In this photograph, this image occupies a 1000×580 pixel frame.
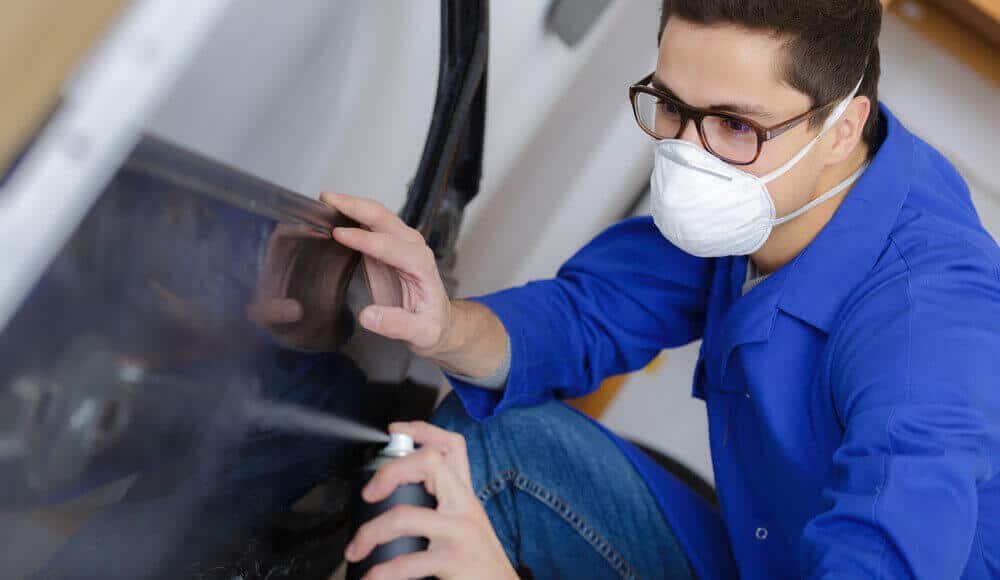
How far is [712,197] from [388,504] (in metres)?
0.46

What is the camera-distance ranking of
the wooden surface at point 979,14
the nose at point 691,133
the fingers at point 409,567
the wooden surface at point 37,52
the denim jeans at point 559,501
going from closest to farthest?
the wooden surface at point 37,52, the fingers at point 409,567, the nose at point 691,133, the denim jeans at point 559,501, the wooden surface at point 979,14

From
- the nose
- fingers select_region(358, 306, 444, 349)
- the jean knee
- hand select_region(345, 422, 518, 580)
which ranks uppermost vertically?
the nose

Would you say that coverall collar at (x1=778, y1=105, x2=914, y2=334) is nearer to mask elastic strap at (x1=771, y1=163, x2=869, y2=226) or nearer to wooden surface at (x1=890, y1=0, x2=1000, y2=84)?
mask elastic strap at (x1=771, y1=163, x2=869, y2=226)

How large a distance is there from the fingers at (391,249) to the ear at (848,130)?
461 millimetres

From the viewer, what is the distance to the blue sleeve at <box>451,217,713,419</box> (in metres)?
1.05

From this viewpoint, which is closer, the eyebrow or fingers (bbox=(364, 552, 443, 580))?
fingers (bbox=(364, 552, 443, 580))

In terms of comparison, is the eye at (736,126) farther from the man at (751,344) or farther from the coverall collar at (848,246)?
the coverall collar at (848,246)

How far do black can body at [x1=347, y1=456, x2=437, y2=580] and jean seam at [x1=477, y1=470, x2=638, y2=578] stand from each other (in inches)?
12.0

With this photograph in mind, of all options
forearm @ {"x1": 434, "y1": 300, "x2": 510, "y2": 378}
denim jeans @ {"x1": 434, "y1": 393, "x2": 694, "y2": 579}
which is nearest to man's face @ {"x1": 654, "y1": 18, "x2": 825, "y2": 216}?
forearm @ {"x1": 434, "y1": 300, "x2": 510, "y2": 378}

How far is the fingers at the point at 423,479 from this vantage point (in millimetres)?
692

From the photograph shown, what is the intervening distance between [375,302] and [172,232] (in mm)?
383

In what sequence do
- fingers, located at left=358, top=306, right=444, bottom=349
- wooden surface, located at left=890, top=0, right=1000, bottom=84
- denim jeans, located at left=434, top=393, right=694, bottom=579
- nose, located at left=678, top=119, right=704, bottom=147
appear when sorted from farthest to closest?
wooden surface, located at left=890, top=0, right=1000, bottom=84
denim jeans, located at left=434, top=393, right=694, bottom=579
nose, located at left=678, top=119, right=704, bottom=147
fingers, located at left=358, top=306, right=444, bottom=349

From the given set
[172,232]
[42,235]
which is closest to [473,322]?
[172,232]

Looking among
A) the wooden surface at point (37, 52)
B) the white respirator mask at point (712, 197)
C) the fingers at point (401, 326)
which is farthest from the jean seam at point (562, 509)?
the wooden surface at point (37, 52)
